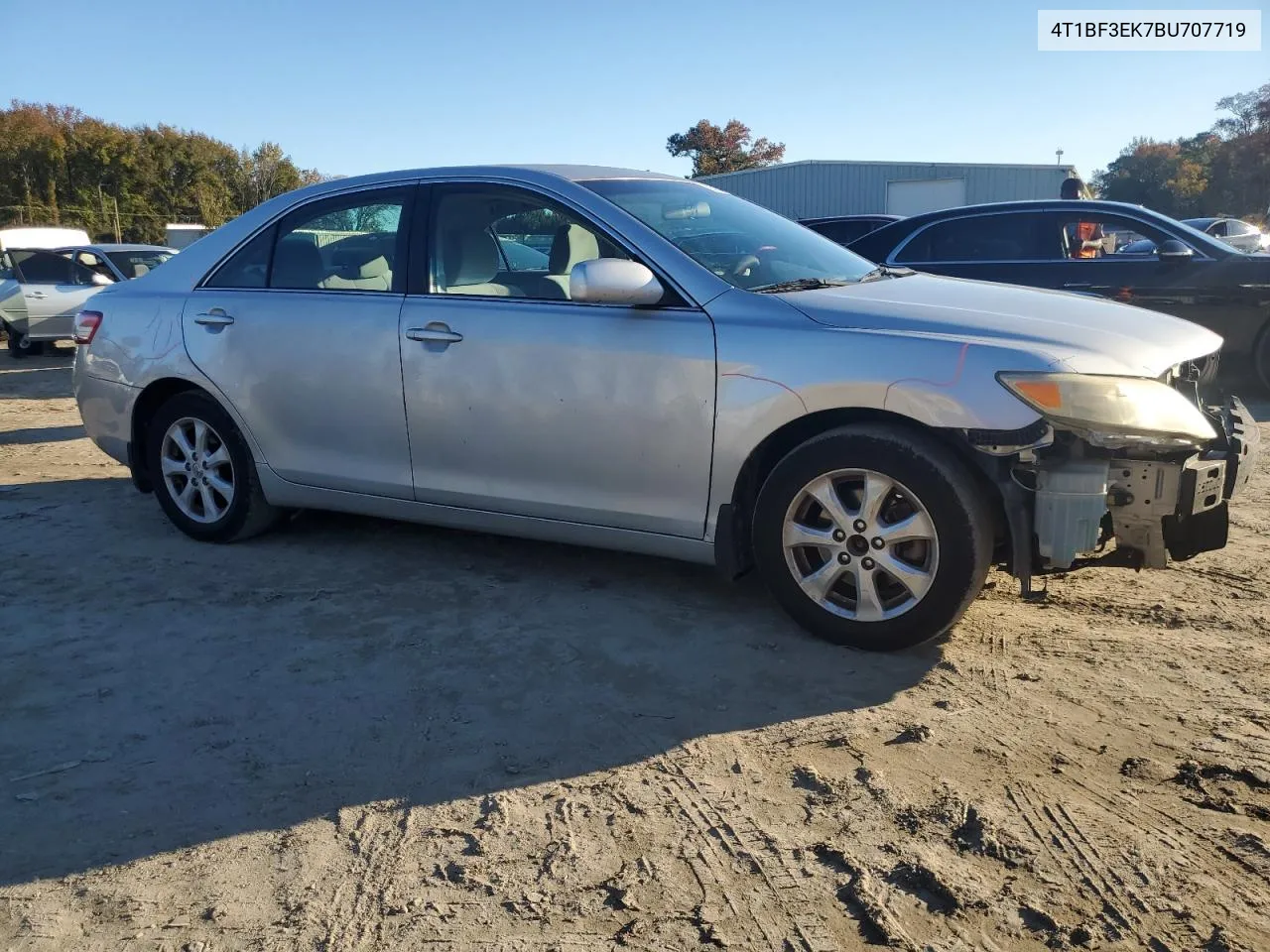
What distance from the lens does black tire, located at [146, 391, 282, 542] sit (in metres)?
5.19

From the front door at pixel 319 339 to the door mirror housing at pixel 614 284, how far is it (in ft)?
3.42

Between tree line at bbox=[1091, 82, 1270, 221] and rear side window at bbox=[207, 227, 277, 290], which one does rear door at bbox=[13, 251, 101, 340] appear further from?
tree line at bbox=[1091, 82, 1270, 221]

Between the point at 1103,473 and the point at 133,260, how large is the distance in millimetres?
14684

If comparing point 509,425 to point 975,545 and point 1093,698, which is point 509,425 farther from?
point 1093,698

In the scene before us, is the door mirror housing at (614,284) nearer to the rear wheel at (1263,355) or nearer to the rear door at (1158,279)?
the rear door at (1158,279)

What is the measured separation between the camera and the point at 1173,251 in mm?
8648

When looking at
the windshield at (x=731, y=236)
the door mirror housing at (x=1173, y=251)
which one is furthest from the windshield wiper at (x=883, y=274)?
the door mirror housing at (x=1173, y=251)

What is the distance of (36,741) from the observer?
3.32 m

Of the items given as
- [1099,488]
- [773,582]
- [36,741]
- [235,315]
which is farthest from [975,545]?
[235,315]

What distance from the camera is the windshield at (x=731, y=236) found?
165 inches

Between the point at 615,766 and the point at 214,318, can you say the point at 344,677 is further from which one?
the point at 214,318

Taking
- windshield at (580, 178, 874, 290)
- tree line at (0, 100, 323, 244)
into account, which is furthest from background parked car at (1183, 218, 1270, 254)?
tree line at (0, 100, 323, 244)

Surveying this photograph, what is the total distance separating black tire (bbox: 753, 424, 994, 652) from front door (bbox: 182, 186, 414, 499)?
5.72 ft

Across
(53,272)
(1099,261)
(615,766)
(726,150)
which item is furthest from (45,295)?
(726,150)
